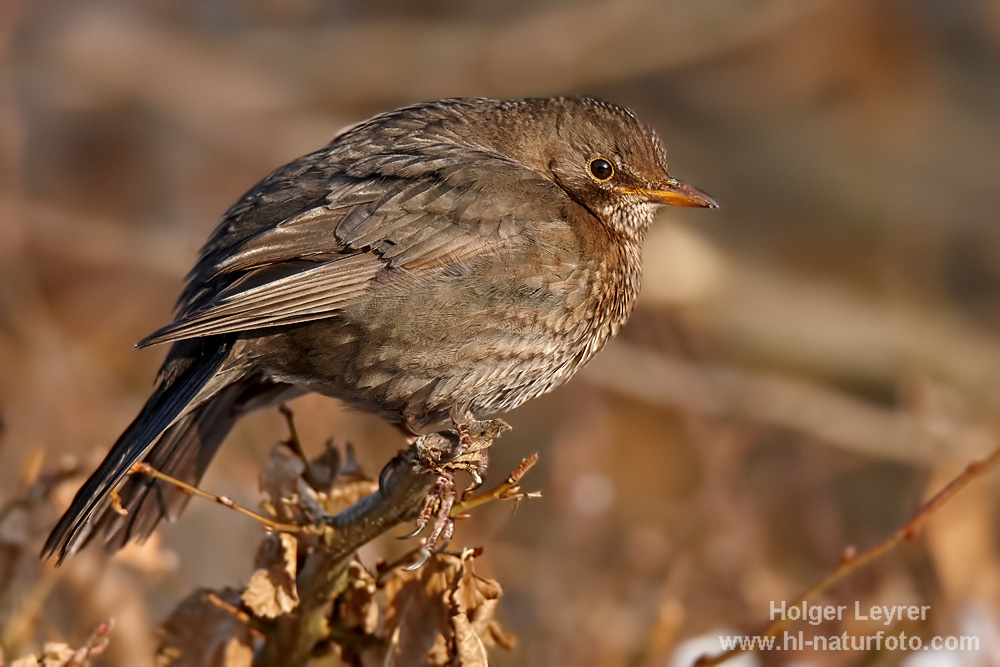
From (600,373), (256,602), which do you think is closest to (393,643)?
(256,602)

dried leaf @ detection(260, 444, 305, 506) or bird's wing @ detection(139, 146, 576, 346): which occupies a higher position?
bird's wing @ detection(139, 146, 576, 346)

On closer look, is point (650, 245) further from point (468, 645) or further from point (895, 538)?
point (468, 645)

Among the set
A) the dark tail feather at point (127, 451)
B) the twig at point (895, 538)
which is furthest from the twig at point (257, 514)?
the twig at point (895, 538)

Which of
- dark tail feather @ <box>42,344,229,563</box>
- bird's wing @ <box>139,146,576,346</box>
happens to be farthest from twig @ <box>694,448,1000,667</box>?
dark tail feather @ <box>42,344,229,563</box>

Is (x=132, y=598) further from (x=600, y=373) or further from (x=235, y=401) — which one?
(x=600, y=373)

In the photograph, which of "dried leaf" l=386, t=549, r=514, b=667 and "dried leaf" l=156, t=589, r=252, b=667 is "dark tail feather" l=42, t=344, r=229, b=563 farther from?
"dried leaf" l=386, t=549, r=514, b=667

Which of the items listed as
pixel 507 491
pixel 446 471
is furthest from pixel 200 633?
pixel 507 491
